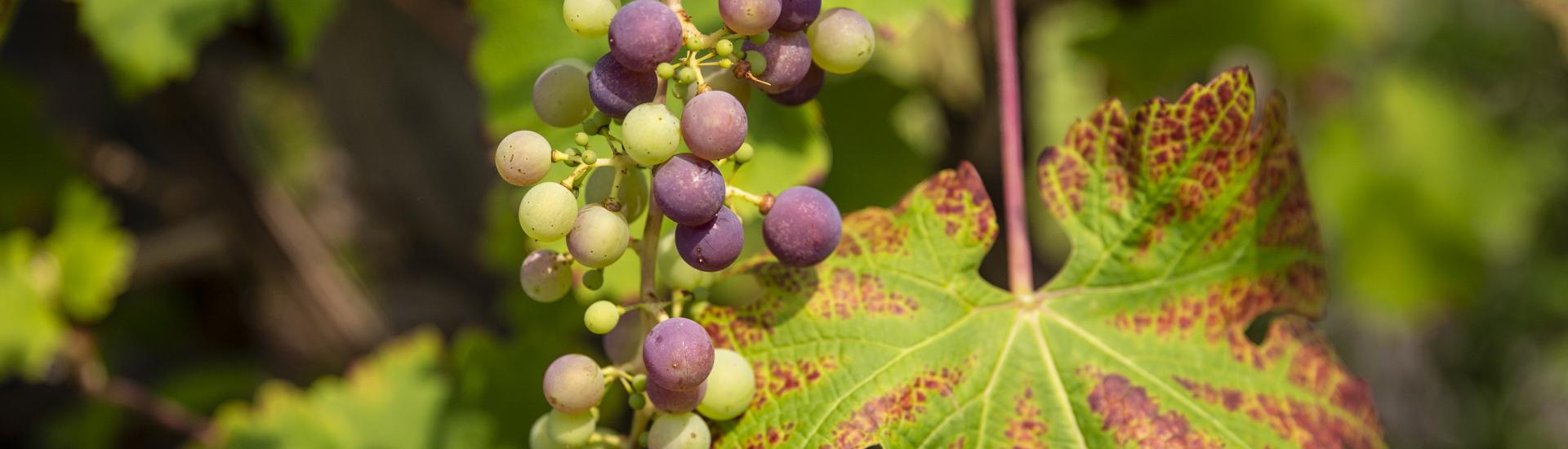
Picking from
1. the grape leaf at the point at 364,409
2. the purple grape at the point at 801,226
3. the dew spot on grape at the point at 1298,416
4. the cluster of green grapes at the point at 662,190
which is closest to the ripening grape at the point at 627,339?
the cluster of green grapes at the point at 662,190

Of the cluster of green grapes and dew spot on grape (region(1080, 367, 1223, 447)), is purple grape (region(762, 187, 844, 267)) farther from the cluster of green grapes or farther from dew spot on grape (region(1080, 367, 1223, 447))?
dew spot on grape (region(1080, 367, 1223, 447))

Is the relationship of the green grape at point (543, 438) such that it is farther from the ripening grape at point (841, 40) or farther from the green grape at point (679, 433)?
the ripening grape at point (841, 40)

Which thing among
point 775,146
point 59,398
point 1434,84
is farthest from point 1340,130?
point 59,398

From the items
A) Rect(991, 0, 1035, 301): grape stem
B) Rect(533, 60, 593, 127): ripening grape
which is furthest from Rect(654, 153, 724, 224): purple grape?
Rect(991, 0, 1035, 301): grape stem

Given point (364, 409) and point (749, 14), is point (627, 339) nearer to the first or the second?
point (749, 14)

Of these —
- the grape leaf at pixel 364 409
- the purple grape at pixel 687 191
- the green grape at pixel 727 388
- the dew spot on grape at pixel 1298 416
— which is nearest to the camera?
the purple grape at pixel 687 191

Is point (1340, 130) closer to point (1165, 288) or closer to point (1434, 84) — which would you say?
point (1434, 84)
